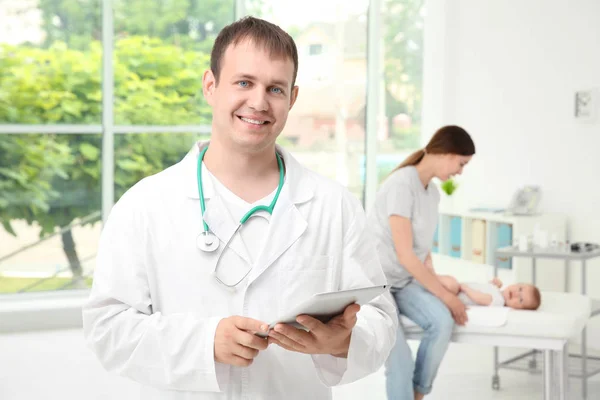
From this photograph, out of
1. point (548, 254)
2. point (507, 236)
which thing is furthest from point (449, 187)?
point (548, 254)

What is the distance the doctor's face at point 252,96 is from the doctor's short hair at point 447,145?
6.47ft

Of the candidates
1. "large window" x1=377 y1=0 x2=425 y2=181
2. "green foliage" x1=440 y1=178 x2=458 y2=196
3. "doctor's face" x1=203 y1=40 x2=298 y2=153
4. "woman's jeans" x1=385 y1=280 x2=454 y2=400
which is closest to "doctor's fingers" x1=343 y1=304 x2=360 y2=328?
"doctor's face" x1=203 y1=40 x2=298 y2=153

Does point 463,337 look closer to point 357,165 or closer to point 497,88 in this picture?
point 497,88

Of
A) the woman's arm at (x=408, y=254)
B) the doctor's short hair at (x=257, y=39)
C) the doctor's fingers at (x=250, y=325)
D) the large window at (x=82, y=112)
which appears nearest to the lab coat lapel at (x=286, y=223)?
the doctor's fingers at (x=250, y=325)

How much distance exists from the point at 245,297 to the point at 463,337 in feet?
6.90

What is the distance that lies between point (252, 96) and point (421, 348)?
6.87 feet

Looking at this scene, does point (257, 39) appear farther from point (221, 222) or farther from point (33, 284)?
point (33, 284)

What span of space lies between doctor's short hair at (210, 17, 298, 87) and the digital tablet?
466 millimetres

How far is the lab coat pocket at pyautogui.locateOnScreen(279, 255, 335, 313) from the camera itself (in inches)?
57.6

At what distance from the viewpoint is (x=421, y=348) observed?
331cm

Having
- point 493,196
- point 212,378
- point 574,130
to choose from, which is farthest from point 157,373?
point 493,196

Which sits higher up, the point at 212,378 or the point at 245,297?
the point at 245,297

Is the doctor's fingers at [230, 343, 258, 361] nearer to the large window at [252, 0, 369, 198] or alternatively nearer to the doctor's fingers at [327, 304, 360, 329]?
the doctor's fingers at [327, 304, 360, 329]

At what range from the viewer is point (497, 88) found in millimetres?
5527
